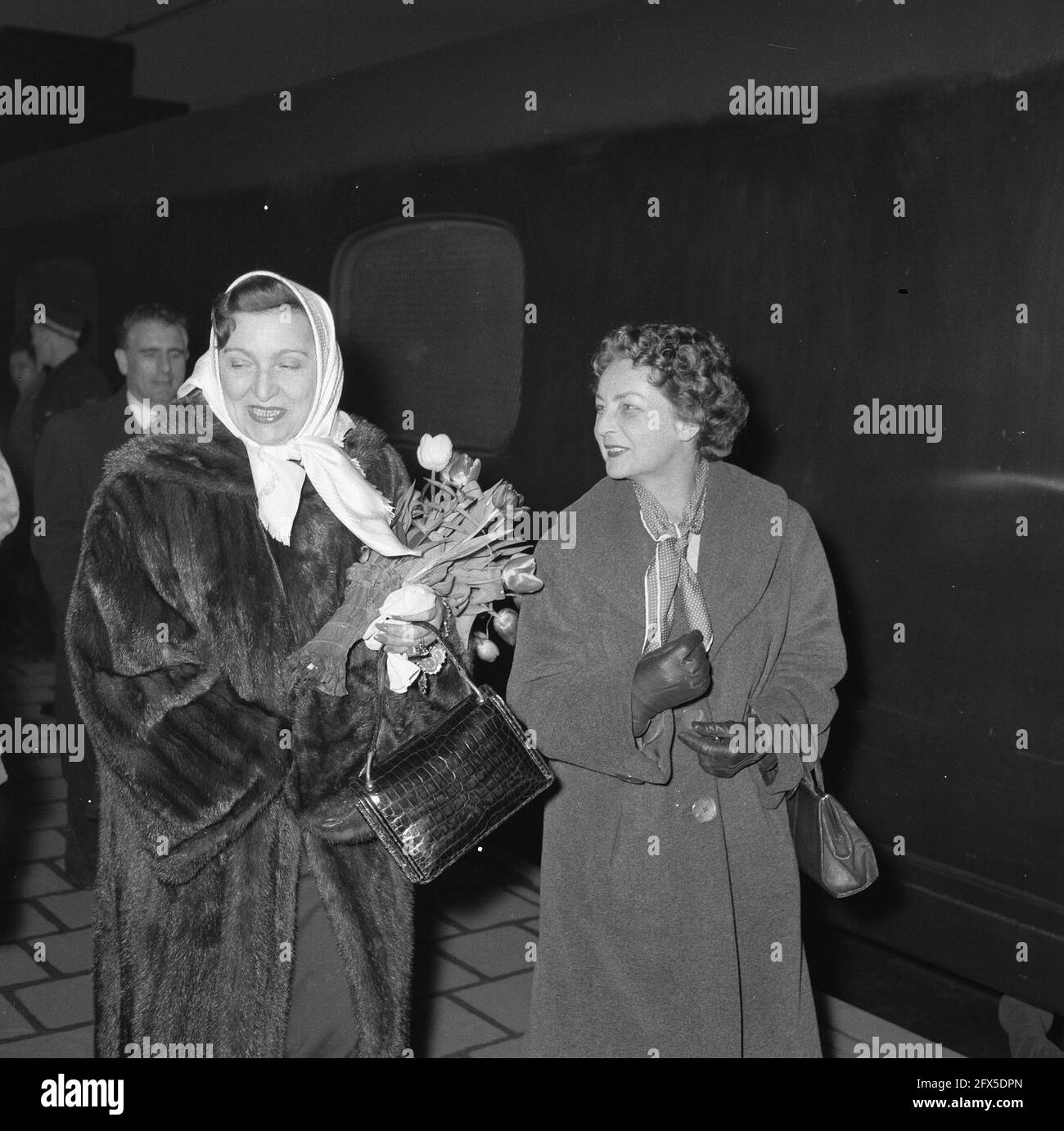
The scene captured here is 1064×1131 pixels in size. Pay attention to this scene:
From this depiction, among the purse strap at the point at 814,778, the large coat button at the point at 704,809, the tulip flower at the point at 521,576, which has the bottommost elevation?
the large coat button at the point at 704,809

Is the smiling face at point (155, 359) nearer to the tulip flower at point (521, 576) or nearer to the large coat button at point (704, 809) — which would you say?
the tulip flower at point (521, 576)

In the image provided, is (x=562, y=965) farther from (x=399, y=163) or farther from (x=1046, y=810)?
(x=399, y=163)

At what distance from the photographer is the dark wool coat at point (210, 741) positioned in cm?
235

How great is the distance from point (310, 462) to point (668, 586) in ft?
2.38

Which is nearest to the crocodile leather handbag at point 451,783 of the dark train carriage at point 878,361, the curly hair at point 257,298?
the curly hair at point 257,298

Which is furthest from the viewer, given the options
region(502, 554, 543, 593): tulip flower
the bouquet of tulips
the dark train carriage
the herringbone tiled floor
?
the herringbone tiled floor

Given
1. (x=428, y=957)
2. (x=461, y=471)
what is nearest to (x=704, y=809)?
(x=461, y=471)

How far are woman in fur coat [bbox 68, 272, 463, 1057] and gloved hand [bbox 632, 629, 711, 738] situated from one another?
389mm

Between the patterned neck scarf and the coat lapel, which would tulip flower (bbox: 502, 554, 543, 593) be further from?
the coat lapel

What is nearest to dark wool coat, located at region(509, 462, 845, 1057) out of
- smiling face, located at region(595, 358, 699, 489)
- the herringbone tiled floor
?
smiling face, located at region(595, 358, 699, 489)

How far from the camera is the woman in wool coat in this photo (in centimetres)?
252
